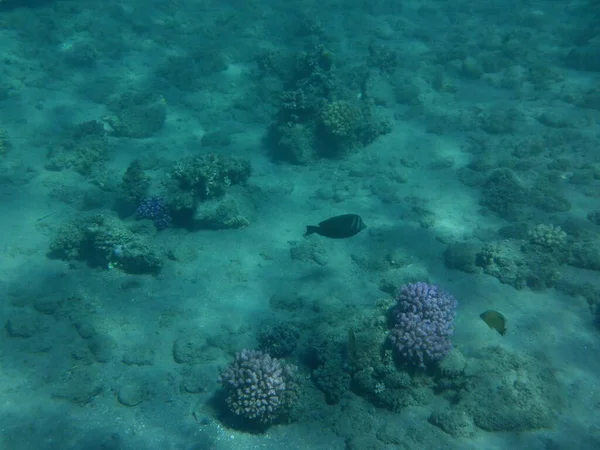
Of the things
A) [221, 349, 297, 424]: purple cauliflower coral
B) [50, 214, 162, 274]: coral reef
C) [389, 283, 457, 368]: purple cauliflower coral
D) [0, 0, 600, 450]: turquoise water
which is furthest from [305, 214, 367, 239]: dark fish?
[50, 214, 162, 274]: coral reef

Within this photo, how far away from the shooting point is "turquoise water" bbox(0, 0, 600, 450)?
6344mm

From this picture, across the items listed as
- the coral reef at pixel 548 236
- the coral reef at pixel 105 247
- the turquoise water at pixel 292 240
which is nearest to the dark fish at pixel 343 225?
the turquoise water at pixel 292 240

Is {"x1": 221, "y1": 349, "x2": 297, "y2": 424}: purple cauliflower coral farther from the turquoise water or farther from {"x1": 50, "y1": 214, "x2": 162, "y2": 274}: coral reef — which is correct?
{"x1": 50, "y1": 214, "x2": 162, "y2": 274}: coral reef

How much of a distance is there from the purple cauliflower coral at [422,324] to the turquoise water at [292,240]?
0.04 meters

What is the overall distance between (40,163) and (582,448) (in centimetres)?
1586

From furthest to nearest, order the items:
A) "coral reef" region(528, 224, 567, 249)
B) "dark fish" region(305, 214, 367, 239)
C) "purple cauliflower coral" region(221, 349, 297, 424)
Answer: "coral reef" region(528, 224, 567, 249)
"dark fish" region(305, 214, 367, 239)
"purple cauliflower coral" region(221, 349, 297, 424)

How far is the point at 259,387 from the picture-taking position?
614 centimetres

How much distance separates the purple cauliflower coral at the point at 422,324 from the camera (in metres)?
6.42

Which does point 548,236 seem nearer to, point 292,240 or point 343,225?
point 343,225

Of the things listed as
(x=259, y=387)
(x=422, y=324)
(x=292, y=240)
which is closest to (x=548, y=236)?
(x=422, y=324)

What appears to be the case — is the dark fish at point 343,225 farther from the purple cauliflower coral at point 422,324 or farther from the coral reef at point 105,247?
the coral reef at point 105,247

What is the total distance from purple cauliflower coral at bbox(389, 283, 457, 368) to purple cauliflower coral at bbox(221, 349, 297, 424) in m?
2.04

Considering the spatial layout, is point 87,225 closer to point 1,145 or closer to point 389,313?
point 1,145

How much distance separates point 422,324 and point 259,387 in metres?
3.03
